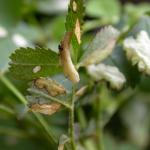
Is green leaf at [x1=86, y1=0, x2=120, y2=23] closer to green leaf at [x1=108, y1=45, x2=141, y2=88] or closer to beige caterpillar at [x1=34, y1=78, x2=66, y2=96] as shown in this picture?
green leaf at [x1=108, y1=45, x2=141, y2=88]

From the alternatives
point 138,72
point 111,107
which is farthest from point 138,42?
point 111,107

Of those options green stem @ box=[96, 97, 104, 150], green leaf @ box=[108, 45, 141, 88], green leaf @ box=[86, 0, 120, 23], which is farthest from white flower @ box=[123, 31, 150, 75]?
green leaf @ box=[86, 0, 120, 23]

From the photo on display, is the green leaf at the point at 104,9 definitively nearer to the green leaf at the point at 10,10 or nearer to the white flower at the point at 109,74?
the green leaf at the point at 10,10

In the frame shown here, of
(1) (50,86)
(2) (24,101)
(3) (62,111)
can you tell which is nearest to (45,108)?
(1) (50,86)

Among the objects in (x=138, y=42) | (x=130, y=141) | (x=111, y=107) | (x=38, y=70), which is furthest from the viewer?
(x=130, y=141)

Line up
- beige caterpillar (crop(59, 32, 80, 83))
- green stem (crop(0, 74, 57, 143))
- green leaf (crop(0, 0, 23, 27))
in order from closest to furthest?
beige caterpillar (crop(59, 32, 80, 83)), green stem (crop(0, 74, 57, 143)), green leaf (crop(0, 0, 23, 27))

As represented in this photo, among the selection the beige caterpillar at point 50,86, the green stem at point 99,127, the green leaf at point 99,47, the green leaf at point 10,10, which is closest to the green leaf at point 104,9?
the green leaf at point 10,10

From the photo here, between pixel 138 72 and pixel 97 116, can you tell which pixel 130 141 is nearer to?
pixel 97 116

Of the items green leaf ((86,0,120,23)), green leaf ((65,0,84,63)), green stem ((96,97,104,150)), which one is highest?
green leaf ((86,0,120,23))
